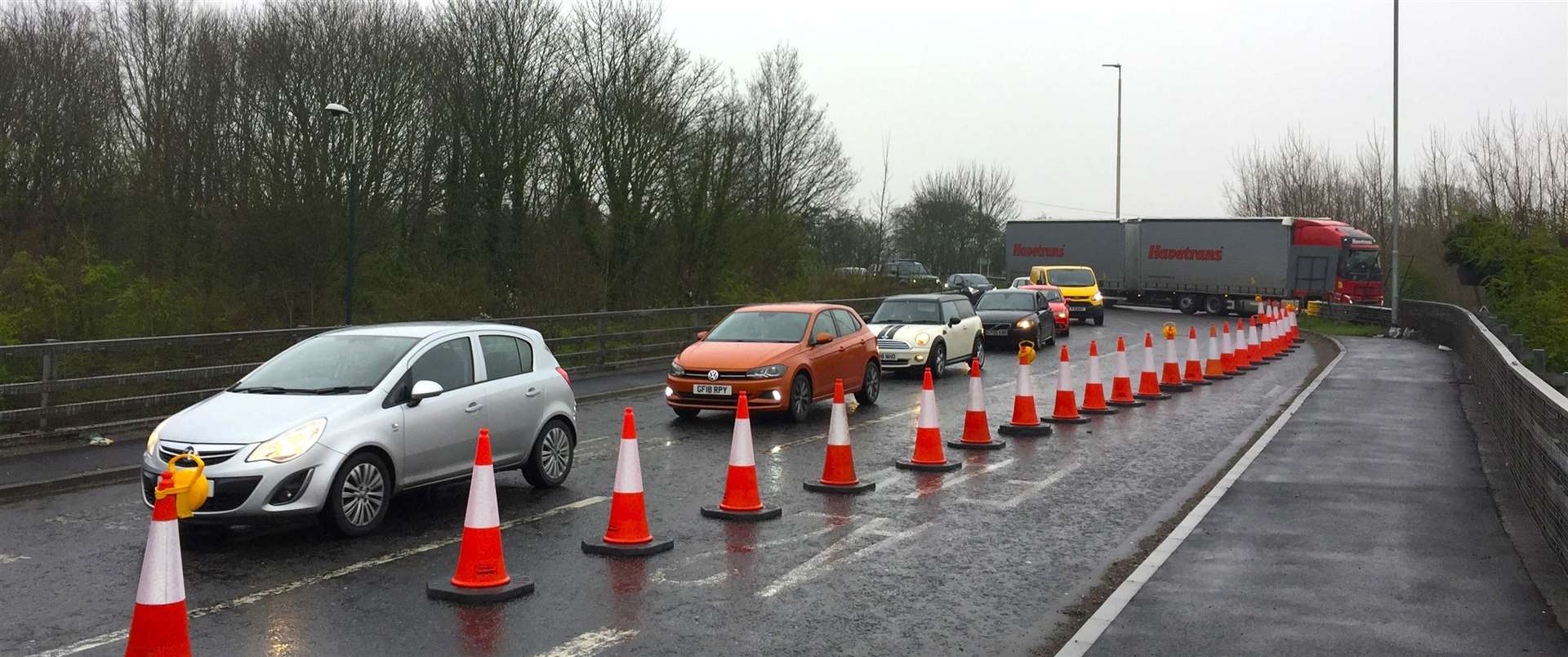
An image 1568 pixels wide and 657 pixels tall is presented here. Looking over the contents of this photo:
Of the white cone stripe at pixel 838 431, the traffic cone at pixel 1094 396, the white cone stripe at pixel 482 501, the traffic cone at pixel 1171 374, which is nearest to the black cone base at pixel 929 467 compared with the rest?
the white cone stripe at pixel 838 431

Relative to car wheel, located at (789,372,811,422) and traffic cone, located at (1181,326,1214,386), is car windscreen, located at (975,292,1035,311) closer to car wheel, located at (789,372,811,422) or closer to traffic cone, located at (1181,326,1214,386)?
traffic cone, located at (1181,326,1214,386)

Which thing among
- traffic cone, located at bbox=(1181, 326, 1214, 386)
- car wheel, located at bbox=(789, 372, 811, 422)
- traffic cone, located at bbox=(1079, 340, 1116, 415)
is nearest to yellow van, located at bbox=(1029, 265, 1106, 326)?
traffic cone, located at bbox=(1181, 326, 1214, 386)

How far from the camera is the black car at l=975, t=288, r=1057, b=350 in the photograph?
30.4 metres

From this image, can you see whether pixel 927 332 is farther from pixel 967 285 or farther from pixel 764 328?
pixel 967 285

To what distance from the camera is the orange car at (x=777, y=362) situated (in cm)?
1625

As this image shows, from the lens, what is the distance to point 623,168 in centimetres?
3947

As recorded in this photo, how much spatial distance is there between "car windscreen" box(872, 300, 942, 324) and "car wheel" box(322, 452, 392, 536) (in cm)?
1602

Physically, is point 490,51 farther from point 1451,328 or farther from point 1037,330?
point 1451,328

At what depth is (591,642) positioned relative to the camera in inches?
253

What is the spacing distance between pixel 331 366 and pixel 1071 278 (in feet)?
118

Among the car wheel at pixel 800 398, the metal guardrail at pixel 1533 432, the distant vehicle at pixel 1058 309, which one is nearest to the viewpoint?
the metal guardrail at pixel 1533 432

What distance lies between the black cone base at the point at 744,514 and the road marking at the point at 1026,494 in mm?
1765

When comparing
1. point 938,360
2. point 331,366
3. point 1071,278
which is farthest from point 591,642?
point 1071,278

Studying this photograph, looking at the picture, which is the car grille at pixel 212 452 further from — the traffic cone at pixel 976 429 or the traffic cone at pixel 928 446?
the traffic cone at pixel 976 429
